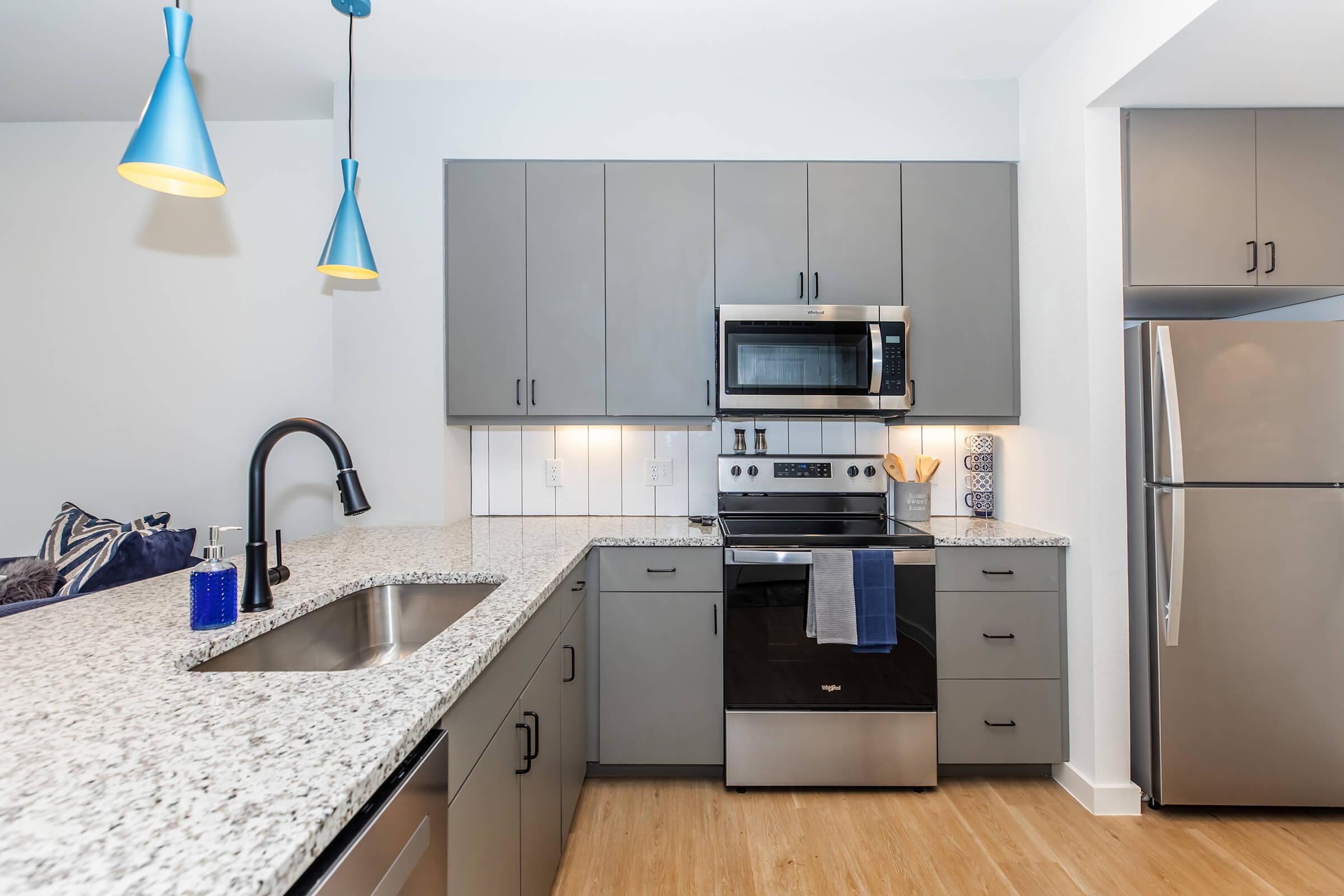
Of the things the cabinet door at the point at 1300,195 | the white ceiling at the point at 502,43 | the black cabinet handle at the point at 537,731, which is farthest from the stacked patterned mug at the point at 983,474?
the black cabinet handle at the point at 537,731

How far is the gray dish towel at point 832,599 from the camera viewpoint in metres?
1.96

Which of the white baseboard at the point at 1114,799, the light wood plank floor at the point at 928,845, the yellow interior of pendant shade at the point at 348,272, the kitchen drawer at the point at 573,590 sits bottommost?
the light wood plank floor at the point at 928,845

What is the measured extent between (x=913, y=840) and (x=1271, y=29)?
245 centimetres

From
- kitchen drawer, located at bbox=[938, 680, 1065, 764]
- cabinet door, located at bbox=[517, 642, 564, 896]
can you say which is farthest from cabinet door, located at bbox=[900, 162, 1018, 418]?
cabinet door, located at bbox=[517, 642, 564, 896]

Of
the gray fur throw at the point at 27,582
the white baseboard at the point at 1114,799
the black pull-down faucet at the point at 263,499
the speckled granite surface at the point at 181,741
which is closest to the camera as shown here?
the speckled granite surface at the point at 181,741

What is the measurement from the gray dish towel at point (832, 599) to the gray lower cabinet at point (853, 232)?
99cm

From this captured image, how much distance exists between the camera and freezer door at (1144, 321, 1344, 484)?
1797mm

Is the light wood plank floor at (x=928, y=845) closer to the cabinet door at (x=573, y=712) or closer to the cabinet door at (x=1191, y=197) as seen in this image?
the cabinet door at (x=573, y=712)

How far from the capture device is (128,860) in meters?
0.45

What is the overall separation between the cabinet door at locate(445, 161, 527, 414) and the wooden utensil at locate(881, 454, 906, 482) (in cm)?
149

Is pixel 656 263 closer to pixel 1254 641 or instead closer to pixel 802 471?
pixel 802 471

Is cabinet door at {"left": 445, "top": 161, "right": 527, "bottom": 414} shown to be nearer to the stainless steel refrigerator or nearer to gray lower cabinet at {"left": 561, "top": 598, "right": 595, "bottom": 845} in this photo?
gray lower cabinet at {"left": 561, "top": 598, "right": 595, "bottom": 845}

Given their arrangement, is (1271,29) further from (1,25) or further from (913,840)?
(1,25)

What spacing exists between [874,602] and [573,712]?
1.01 m
